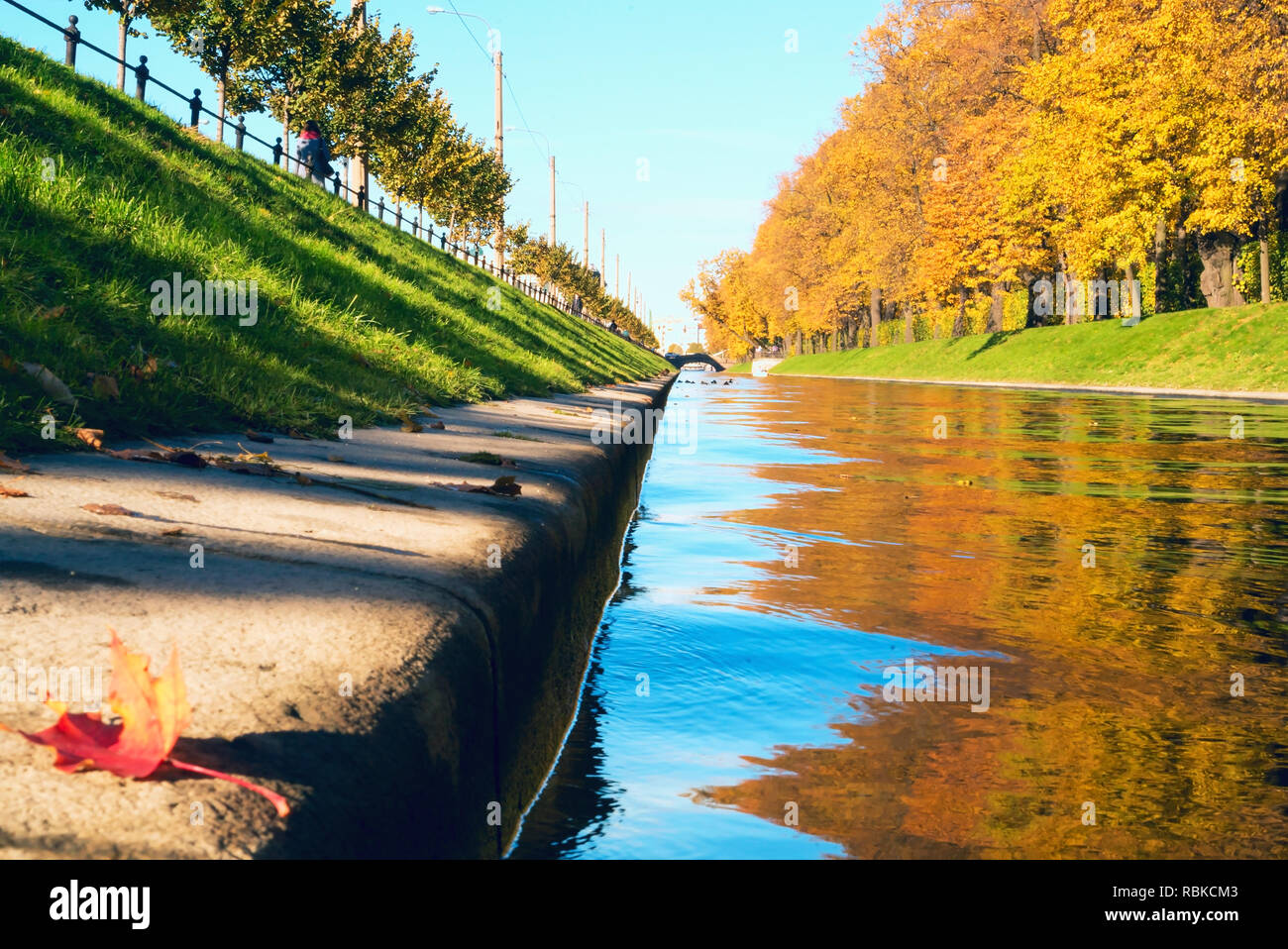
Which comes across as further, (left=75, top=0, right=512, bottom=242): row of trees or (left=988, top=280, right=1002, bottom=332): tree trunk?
(left=988, top=280, right=1002, bottom=332): tree trunk

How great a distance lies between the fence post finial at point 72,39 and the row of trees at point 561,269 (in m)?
41.1

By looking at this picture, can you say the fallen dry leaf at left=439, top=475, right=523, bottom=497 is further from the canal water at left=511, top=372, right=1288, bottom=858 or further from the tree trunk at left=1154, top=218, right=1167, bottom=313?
the tree trunk at left=1154, top=218, right=1167, bottom=313

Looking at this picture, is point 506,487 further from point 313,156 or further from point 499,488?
point 313,156

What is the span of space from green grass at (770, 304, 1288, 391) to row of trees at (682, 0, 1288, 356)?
7.34 feet

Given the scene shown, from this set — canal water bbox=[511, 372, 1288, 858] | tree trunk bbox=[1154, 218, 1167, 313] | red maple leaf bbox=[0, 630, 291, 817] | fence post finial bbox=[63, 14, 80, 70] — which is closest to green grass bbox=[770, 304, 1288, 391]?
tree trunk bbox=[1154, 218, 1167, 313]

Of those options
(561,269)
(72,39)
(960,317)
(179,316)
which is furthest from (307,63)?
(561,269)

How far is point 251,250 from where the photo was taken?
9.84 m

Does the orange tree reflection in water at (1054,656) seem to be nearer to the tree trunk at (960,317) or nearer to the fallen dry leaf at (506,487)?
the fallen dry leaf at (506,487)

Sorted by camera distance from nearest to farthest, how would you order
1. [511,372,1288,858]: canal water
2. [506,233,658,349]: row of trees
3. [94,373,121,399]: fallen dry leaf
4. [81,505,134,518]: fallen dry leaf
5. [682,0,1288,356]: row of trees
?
[511,372,1288,858]: canal water → [81,505,134,518]: fallen dry leaf → [94,373,121,399]: fallen dry leaf → [682,0,1288,356]: row of trees → [506,233,658,349]: row of trees

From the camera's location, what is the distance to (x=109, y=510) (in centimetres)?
311

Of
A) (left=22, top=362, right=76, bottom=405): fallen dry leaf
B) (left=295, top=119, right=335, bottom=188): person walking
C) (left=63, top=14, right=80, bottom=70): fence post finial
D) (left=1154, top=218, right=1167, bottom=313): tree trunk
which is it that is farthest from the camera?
(left=1154, top=218, right=1167, bottom=313): tree trunk

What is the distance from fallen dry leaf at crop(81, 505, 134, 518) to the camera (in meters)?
3.09

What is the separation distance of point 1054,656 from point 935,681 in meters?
0.59
